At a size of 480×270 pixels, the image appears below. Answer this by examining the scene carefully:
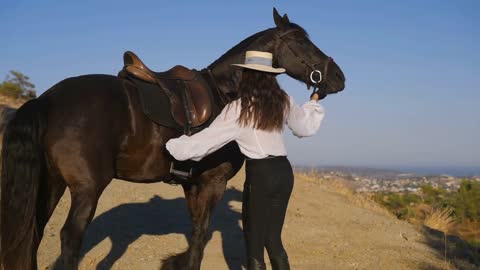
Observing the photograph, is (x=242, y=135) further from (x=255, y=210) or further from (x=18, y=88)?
(x=18, y=88)

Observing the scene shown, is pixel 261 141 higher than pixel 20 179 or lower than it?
higher

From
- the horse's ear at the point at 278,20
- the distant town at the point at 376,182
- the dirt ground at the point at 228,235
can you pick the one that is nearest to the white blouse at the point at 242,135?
the horse's ear at the point at 278,20

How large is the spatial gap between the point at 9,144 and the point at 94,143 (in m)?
0.61

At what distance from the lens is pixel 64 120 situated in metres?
3.75

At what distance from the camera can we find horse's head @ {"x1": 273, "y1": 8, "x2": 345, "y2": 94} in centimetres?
478

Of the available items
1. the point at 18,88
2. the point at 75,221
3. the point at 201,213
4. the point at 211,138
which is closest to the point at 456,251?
the point at 201,213

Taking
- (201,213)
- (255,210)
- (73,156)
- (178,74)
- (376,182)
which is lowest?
(376,182)

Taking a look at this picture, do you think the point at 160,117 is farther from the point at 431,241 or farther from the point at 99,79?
the point at 431,241

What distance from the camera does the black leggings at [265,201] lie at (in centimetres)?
369

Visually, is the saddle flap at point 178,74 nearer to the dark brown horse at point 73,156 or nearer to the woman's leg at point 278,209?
the dark brown horse at point 73,156

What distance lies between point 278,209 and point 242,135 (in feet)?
2.10

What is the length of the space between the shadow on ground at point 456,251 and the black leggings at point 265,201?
329 cm

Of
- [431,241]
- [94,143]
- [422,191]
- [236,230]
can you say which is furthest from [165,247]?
[422,191]

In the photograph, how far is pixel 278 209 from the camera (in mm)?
3779
